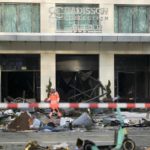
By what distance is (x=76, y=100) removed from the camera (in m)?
40.1

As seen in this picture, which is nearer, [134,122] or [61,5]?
[134,122]

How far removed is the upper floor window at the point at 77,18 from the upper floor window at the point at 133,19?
1640 mm

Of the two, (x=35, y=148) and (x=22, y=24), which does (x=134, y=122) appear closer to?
(x=35, y=148)

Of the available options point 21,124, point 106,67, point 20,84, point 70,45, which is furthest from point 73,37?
point 21,124

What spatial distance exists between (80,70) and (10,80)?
508 cm

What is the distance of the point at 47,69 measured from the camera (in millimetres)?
40312

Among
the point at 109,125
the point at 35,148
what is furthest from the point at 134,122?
the point at 35,148

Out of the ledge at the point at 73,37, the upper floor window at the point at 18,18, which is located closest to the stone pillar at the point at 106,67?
the ledge at the point at 73,37

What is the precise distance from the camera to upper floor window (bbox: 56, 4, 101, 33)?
40219mm

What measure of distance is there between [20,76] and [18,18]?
4.16 meters

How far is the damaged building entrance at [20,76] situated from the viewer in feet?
133

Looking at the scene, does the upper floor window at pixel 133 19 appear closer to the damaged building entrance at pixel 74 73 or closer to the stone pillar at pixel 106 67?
the stone pillar at pixel 106 67

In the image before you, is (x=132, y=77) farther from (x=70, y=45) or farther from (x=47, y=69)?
(x=47, y=69)

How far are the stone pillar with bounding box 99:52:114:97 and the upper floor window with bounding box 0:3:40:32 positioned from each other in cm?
510
